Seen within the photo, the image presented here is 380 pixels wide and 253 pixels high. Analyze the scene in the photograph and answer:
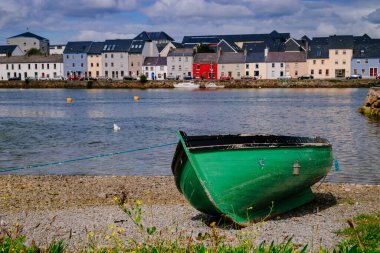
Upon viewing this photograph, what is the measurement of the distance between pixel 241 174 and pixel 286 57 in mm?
122413

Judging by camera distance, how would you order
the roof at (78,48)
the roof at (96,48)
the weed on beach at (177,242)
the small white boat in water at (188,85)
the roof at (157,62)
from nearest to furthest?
the weed on beach at (177,242) < the small white boat in water at (188,85) < the roof at (157,62) < the roof at (96,48) < the roof at (78,48)

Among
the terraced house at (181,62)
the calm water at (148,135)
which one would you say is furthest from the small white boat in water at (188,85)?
the calm water at (148,135)

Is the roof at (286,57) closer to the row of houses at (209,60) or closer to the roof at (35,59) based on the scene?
the row of houses at (209,60)

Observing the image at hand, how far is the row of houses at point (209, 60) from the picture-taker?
126375mm

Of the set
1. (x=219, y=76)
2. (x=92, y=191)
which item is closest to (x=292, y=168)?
(x=92, y=191)

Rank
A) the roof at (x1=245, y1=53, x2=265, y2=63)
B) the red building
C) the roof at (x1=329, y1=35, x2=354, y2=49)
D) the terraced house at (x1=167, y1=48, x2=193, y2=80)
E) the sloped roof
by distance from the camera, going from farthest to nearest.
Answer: the sloped roof, the terraced house at (x1=167, y1=48, x2=193, y2=80), the red building, the roof at (x1=245, y1=53, x2=265, y2=63), the roof at (x1=329, y1=35, x2=354, y2=49)

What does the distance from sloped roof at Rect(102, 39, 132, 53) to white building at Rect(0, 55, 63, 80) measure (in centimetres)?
1388

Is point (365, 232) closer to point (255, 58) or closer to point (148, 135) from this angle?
point (148, 135)

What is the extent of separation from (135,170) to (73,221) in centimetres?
953

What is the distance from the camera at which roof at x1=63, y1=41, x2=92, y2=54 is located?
147 meters

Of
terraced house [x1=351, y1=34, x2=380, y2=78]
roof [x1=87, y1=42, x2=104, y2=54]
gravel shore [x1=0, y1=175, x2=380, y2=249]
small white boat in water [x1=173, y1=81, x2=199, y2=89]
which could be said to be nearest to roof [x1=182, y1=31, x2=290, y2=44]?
roof [x1=87, y1=42, x2=104, y2=54]

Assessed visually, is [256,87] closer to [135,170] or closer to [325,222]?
[135,170]

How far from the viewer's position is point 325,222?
10406 mm

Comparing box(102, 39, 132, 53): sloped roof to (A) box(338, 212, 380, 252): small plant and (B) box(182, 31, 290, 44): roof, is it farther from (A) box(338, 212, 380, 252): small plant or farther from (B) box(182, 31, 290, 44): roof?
(A) box(338, 212, 380, 252): small plant
